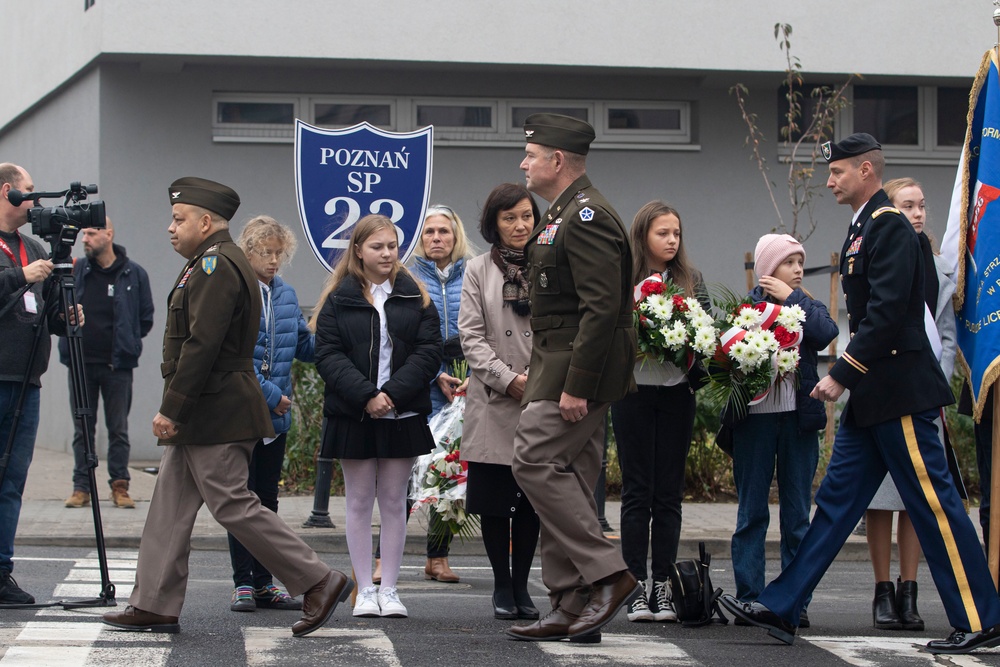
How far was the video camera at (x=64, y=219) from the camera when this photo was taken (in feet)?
22.5

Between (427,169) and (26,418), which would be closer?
(26,418)

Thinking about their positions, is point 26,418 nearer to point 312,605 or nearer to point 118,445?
point 312,605

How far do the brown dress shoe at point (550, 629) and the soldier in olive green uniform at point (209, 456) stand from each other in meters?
0.82

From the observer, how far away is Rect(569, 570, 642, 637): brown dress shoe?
5.88 metres

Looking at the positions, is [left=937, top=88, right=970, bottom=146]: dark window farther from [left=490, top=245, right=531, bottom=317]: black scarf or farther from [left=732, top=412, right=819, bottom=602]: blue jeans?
[left=490, top=245, right=531, bottom=317]: black scarf

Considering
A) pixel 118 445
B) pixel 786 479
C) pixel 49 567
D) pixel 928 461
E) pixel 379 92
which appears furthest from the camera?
pixel 379 92

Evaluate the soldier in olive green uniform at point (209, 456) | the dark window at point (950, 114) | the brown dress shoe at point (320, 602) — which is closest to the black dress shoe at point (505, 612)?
the soldier in olive green uniform at point (209, 456)

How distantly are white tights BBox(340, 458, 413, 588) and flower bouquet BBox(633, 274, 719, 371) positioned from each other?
1.38 m

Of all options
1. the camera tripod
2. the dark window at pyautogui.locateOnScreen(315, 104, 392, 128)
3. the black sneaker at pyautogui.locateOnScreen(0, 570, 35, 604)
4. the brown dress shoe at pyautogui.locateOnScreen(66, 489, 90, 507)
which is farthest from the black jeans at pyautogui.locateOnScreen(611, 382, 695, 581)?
the dark window at pyautogui.locateOnScreen(315, 104, 392, 128)

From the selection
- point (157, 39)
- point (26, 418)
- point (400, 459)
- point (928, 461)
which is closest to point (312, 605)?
point (400, 459)

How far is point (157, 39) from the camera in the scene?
48.8 feet

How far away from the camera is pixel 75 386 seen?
7062 mm

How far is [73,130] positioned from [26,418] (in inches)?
401

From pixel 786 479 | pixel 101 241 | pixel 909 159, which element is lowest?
pixel 786 479
